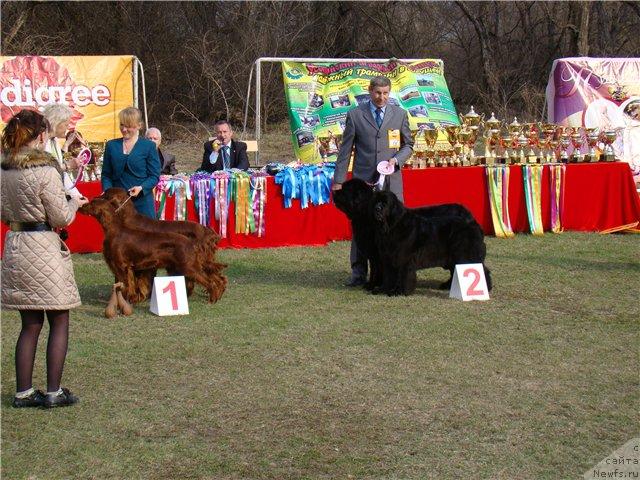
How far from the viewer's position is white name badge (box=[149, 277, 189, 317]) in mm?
6355

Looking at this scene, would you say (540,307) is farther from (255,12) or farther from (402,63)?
(255,12)

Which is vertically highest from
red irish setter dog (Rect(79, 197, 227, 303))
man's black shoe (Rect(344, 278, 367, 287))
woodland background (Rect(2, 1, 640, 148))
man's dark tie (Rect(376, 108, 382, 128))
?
woodland background (Rect(2, 1, 640, 148))

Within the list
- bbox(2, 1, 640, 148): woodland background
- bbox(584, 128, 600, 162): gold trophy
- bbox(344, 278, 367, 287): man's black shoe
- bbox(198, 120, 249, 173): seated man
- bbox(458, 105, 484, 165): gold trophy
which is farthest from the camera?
bbox(2, 1, 640, 148): woodland background

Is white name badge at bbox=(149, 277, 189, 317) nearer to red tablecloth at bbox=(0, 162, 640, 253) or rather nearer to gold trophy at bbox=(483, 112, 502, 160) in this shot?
red tablecloth at bbox=(0, 162, 640, 253)

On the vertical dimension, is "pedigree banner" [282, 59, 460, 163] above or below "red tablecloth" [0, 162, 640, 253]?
above

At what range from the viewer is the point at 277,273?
26.0 feet

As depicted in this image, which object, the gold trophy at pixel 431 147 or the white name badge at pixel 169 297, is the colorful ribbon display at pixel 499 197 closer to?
the gold trophy at pixel 431 147

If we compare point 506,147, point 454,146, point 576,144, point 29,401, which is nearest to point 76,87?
point 454,146

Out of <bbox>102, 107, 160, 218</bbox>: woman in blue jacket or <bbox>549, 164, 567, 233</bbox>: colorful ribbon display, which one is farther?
<bbox>549, 164, 567, 233</bbox>: colorful ribbon display

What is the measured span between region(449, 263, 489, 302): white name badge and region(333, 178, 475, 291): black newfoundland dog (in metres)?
0.47

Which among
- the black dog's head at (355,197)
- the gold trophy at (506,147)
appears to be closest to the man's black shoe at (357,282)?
the black dog's head at (355,197)

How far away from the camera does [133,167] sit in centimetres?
666

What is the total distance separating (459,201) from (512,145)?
3.53 ft

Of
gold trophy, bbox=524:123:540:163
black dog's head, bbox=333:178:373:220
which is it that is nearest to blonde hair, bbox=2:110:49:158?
black dog's head, bbox=333:178:373:220
